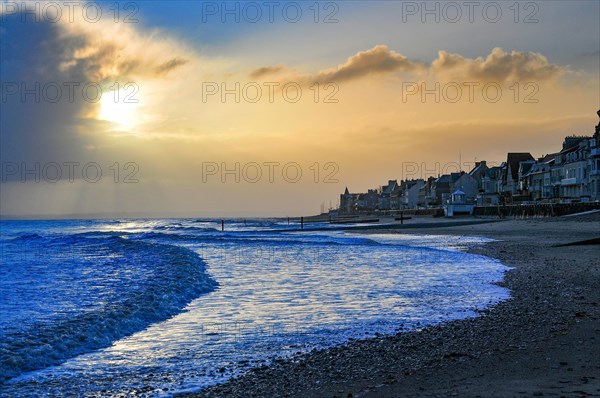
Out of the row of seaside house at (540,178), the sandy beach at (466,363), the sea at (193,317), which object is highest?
the row of seaside house at (540,178)

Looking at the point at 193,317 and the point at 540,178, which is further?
the point at 540,178

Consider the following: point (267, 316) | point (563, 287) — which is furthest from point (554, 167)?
point (267, 316)

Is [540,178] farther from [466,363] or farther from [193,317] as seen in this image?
[466,363]

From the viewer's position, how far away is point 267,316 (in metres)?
12.8

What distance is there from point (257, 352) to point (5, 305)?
375 inches

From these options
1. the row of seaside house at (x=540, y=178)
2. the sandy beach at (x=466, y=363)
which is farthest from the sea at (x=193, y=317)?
the row of seaside house at (x=540, y=178)

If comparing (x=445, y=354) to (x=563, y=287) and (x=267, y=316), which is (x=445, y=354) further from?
(x=563, y=287)

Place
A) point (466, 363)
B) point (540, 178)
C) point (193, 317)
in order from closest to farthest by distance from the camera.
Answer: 1. point (466, 363)
2. point (193, 317)
3. point (540, 178)

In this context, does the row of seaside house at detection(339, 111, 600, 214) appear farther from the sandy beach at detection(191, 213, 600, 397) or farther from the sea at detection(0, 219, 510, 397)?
the sandy beach at detection(191, 213, 600, 397)

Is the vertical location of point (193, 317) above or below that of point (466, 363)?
below

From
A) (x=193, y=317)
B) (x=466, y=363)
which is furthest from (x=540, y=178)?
(x=466, y=363)

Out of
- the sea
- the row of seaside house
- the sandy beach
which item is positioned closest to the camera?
the sandy beach

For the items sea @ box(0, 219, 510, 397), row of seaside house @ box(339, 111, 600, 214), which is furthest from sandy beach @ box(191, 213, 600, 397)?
row of seaside house @ box(339, 111, 600, 214)

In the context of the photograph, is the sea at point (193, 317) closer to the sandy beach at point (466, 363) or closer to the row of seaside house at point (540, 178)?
the sandy beach at point (466, 363)
